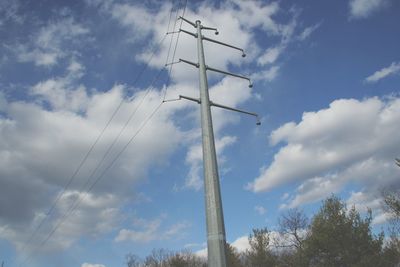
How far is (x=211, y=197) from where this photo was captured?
743 cm

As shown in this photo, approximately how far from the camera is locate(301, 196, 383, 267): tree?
35094mm

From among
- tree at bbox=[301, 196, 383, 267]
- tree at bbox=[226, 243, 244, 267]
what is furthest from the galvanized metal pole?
tree at bbox=[226, 243, 244, 267]

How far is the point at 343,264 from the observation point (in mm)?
35531

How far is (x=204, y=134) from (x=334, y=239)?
32656 millimetres

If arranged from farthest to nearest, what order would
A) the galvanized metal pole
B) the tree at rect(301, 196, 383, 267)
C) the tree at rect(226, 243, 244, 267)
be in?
the tree at rect(226, 243, 244, 267) → the tree at rect(301, 196, 383, 267) → the galvanized metal pole

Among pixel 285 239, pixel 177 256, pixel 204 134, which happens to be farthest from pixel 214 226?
pixel 177 256

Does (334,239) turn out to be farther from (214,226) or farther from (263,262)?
(214,226)

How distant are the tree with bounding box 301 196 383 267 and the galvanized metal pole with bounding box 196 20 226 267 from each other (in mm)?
31178

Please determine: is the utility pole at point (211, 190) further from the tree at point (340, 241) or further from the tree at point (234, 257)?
the tree at point (234, 257)

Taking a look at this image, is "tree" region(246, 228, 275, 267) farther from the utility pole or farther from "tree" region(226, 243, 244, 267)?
the utility pole

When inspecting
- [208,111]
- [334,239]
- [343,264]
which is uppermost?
[334,239]

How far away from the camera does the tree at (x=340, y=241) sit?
35.1 m

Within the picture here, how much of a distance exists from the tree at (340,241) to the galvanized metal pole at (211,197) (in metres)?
31.2

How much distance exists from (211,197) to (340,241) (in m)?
33.1
